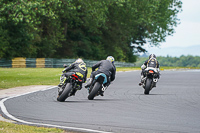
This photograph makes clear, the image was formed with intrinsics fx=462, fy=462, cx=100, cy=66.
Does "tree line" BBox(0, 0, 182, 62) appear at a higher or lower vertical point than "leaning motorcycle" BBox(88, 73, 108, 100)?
higher

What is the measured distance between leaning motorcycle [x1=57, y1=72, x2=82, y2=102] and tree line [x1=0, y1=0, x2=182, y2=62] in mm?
24423

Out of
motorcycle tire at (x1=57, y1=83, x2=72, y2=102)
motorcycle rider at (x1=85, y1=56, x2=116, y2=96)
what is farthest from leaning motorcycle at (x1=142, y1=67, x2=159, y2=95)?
motorcycle tire at (x1=57, y1=83, x2=72, y2=102)

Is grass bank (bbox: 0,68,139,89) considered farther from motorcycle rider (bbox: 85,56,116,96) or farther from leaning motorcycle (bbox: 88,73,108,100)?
leaning motorcycle (bbox: 88,73,108,100)

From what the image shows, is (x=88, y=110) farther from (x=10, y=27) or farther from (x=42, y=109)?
(x=10, y=27)

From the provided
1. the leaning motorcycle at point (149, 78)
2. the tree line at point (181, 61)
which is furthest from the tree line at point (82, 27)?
the tree line at point (181, 61)

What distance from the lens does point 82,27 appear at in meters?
65.8

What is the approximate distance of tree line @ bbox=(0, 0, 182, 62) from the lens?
1813 inches

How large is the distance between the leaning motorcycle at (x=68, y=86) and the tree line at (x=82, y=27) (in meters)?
24.4

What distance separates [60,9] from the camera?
5069 centimetres

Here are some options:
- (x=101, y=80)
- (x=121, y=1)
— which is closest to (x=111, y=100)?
(x=101, y=80)

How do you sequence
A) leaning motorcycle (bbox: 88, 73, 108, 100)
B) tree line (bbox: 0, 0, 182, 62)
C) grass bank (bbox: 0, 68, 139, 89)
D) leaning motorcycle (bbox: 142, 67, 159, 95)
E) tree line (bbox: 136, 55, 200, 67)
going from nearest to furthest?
1. leaning motorcycle (bbox: 88, 73, 108, 100)
2. leaning motorcycle (bbox: 142, 67, 159, 95)
3. grass bank (bbox: 0, 68, 139, 89)
4. tree line (bbox: 0, 0, 182, 62)
5. tree line (bbox: 136, 55, 200, 67)

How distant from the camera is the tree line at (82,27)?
46.0m

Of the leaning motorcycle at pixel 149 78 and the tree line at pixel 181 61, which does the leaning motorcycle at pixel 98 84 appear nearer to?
the leaning motorcycle at pixel 149 78

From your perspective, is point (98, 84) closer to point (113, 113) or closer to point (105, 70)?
point (105, 70)
